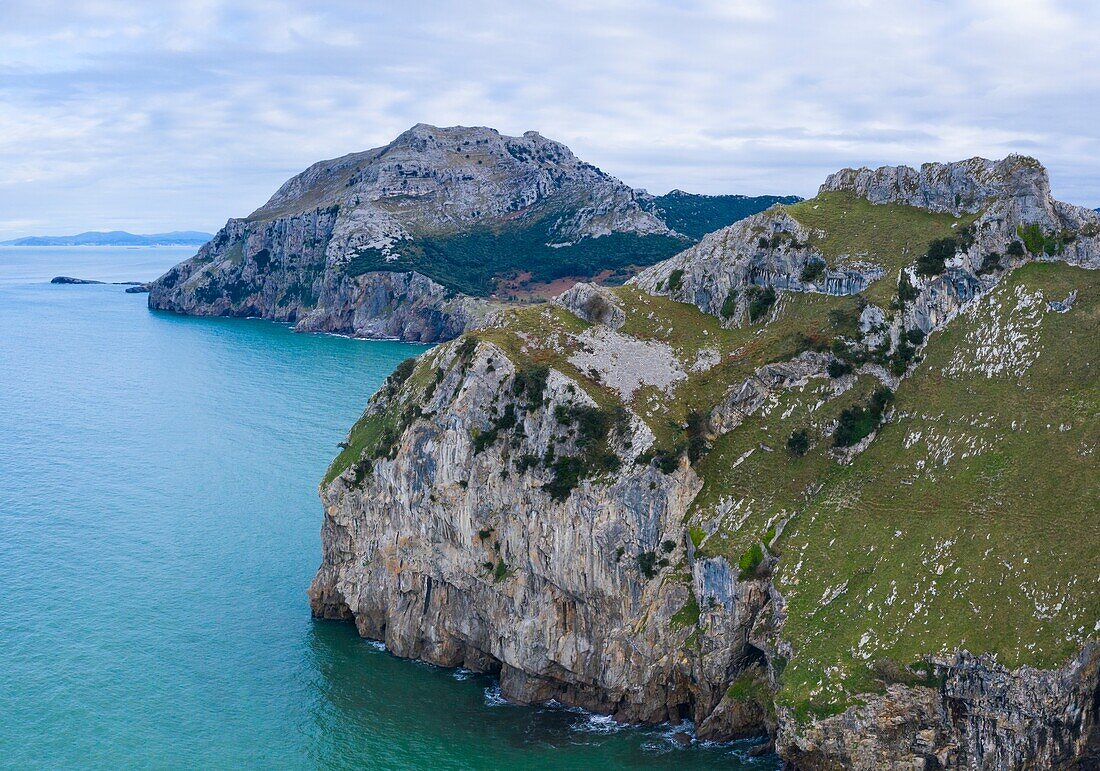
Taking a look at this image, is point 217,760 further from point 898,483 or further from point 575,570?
point 898,483

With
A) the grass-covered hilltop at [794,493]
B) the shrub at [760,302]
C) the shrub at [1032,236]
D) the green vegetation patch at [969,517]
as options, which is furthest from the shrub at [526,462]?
the shrub at [1032,236]

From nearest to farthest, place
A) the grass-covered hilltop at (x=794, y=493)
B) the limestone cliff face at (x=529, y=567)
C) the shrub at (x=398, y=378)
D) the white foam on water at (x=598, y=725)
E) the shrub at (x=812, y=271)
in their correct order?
the grass-covered hilltop at (x=794, y=493), the limestone cliff face at (x=529, y=567), the white foam on water at (x=598, y=725), the shrub at (x=812, y=271), the shrub at (x=398, y=378)

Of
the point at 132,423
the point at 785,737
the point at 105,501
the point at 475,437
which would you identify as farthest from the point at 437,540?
the point at 132,423

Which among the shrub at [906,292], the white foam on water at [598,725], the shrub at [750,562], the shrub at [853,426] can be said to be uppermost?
the shrub at [906,292]

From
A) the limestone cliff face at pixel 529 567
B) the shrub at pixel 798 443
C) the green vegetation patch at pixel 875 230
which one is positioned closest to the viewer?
the limestone cliff face at pixel 529 567

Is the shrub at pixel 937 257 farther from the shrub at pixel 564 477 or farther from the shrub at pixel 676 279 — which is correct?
the shrub at pixel 564 477

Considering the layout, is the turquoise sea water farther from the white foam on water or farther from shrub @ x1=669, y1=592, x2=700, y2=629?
shrub @ x1=669, y1=592, x2=700, y2=629

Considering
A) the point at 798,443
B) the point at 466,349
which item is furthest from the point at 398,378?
the point at 798,443
